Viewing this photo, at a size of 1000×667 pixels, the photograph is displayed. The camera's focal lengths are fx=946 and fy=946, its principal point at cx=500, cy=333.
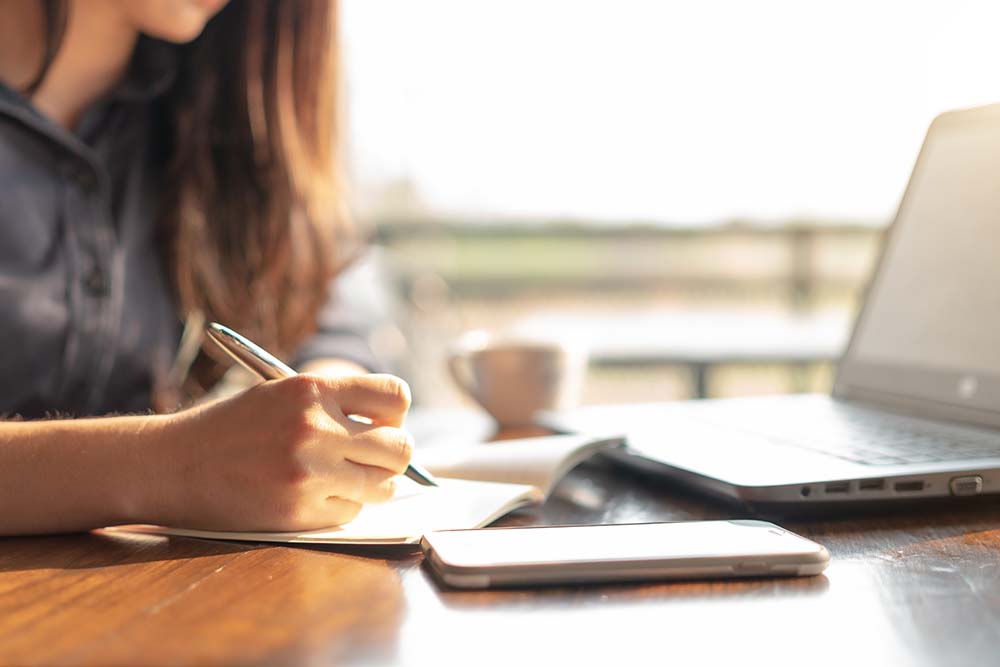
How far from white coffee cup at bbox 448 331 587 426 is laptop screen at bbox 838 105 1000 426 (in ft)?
0.94

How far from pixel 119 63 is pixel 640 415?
2.49 feet

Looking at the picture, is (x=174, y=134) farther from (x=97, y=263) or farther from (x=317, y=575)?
(x=317, y=575)

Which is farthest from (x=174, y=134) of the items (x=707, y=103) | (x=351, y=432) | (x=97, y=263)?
(x=707, y=103)


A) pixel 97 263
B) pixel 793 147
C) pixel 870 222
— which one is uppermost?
pixel 793 147

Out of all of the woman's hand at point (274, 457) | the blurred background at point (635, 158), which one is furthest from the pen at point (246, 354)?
the blurred background at point (635, 158)

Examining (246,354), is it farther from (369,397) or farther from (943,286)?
(943,286)

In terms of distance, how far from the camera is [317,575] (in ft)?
1.48

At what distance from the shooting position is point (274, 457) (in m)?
0.51

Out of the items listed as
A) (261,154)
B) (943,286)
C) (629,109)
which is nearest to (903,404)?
(943,286)

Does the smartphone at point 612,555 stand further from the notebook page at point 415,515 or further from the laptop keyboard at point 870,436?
the laptop keyboard at point 870,436

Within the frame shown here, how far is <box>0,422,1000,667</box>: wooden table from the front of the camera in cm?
34

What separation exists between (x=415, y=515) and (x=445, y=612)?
0.15 m

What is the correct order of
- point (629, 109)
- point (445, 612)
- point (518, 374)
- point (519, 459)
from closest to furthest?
1. point (445, 612)
2. point (519, 459)
3. point (518, 374)
4. point (629, 109)

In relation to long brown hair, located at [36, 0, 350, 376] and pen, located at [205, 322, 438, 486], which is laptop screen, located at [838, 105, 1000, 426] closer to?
pen, located at [205, 322, 438, 486]
